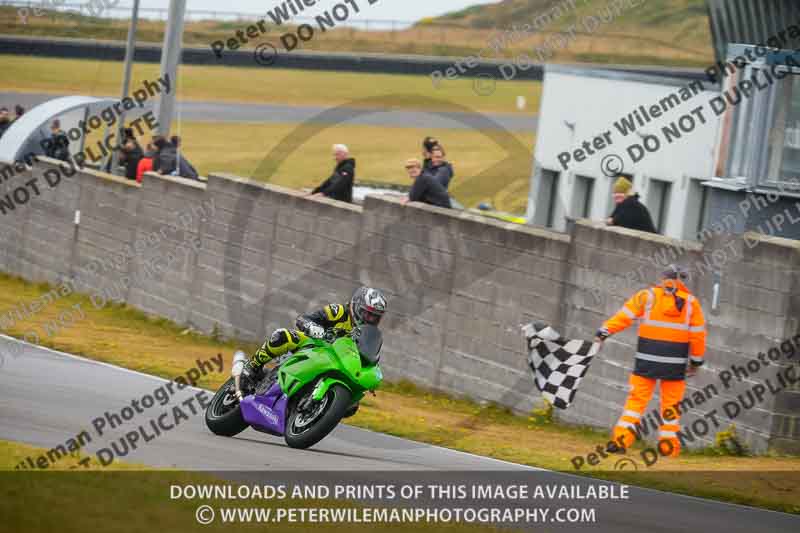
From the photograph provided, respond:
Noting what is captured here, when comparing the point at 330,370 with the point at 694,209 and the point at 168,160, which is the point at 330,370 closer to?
the point at 168,160

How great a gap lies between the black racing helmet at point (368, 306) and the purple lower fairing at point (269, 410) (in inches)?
40.7

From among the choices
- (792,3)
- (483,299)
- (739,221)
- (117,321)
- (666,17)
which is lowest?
(117,321)

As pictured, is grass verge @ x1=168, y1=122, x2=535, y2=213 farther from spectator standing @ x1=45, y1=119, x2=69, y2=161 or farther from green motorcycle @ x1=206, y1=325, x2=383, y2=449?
green motorcycle @ x1=206, y1=325, x2=383, y2=449

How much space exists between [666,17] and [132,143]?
67.9m

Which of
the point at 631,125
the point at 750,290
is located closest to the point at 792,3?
the point at 631,125

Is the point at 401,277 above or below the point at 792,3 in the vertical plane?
below

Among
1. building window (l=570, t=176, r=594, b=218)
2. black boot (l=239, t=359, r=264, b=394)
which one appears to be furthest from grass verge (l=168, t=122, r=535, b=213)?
black boot (l=239, t=359, r=264, b=394)

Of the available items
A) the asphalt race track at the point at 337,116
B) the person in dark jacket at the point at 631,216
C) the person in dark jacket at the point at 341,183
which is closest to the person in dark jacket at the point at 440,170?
the person in dark jacket at the point at 341,183

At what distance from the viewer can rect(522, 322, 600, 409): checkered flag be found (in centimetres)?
1480

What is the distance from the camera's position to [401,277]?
60.8 ft

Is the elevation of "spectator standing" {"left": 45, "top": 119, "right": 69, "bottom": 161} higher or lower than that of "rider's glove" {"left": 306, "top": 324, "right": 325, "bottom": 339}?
higher

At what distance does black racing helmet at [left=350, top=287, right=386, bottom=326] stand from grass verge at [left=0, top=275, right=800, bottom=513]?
2448 mm

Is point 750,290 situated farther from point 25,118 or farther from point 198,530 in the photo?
point 25,118

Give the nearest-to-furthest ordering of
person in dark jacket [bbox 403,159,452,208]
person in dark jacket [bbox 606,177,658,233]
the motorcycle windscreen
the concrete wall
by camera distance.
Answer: the motorcycle windscreen → the concrete wall → person in dark jacket [bbox 606,177,658,233] → person in dark jacket [bbox 403,159,452,208]
